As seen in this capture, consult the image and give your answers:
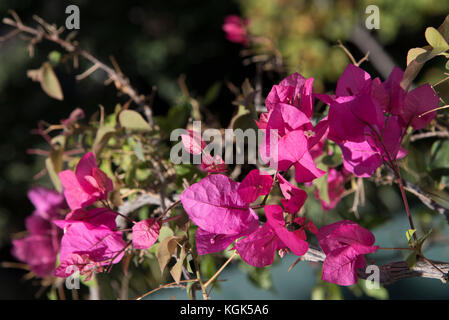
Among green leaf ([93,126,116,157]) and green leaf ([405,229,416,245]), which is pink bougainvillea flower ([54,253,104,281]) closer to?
green leaf ([93,126,116,157])

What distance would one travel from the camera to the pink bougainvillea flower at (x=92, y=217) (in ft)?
0.95

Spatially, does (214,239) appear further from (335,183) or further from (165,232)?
(335,183)

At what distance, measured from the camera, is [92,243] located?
288 millimetres

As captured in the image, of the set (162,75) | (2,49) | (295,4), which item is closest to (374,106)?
(295,4)

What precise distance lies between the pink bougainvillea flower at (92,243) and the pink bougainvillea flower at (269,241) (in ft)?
0.33

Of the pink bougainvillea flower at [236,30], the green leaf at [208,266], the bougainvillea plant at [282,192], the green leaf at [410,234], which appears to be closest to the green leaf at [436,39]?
the bougainvillea plant at [282,192]

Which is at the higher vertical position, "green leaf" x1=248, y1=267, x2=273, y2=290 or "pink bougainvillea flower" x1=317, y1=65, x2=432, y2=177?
"pink bougainvillea flower" x1=317, y1=65, x2=432, y2=177

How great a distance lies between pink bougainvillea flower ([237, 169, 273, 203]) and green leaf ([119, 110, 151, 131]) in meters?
0.15

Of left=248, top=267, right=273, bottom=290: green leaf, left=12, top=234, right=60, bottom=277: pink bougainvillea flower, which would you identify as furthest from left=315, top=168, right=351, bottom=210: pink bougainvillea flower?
left=12, top=234, right=60, bottom=277: pink bougainvillea flower

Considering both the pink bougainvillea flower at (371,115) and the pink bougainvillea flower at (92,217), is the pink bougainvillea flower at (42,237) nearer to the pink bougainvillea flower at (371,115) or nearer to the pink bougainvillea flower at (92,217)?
the pink bougainvillea flower at (92,217)

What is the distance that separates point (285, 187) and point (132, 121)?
177mm

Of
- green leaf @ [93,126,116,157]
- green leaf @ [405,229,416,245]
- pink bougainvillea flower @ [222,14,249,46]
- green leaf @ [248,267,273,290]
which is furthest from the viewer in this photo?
pink bougainvillea flower @ [222,14,249,46]

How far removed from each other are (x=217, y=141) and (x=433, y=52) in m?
0.22

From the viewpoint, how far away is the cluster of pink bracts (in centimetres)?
24
